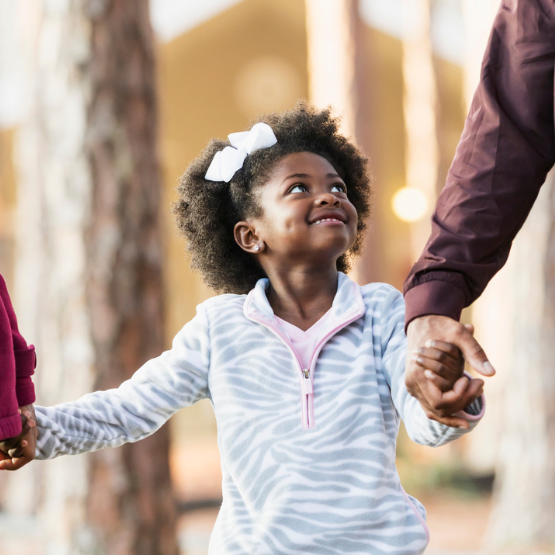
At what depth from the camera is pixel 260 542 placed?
1670 mm

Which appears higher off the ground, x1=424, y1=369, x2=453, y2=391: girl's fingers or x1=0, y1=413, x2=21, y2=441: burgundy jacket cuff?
x1=424, y1=369, x2=453, y2=391: girl's fingers

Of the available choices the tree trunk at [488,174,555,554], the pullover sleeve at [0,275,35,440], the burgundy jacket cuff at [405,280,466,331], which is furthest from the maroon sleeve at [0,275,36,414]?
the tree trunk at [488,174,555,554]

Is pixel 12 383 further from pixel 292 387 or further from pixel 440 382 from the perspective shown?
pixel 440 382

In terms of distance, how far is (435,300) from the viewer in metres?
1.51

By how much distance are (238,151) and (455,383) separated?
95cm

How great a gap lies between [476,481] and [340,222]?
7180 millimetres

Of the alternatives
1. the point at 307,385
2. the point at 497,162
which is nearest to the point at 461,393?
the point at 307,385

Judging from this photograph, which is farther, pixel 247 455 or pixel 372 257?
pixel 372 257

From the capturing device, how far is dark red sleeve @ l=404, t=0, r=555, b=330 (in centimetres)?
157

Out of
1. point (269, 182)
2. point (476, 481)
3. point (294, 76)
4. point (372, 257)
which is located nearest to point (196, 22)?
point (294, 76)

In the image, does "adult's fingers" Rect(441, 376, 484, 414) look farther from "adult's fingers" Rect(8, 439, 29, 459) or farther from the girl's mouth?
"adult's fingers" Rect(8, 439, 29, 459)

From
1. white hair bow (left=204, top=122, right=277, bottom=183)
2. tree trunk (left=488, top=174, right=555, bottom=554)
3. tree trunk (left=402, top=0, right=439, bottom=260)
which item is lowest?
tree trunk (left=488, top=174, right=555, bottom=554)

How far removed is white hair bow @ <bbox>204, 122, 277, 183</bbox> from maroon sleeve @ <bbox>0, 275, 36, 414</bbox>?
62cm

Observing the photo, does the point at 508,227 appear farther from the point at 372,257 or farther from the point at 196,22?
the point at 196,22
